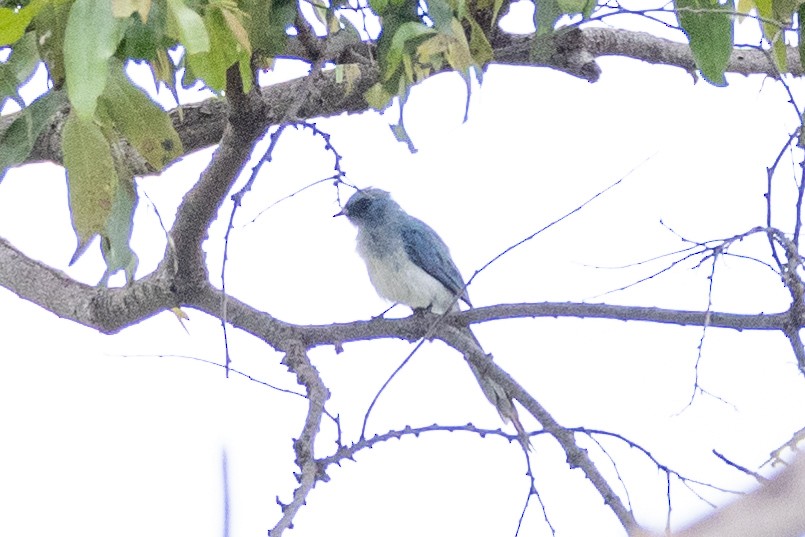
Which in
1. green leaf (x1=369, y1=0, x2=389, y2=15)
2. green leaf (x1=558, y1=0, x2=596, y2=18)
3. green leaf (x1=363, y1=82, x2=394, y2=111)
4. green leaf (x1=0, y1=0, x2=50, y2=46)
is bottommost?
green leaf (x1=0, y1=0, x2=50, y2=46)

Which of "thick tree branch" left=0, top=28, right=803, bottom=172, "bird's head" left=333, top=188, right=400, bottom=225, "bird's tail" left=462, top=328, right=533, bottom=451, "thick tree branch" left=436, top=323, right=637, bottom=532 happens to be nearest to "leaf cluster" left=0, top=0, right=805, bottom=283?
"thick tree branch" left=0, top=28, right=803, bottom=172

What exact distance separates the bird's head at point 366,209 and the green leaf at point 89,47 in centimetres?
413

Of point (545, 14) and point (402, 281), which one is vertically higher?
point (402, 281)

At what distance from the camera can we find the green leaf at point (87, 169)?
2109mm

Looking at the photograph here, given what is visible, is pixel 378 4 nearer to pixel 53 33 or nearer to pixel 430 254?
pixel 53 33

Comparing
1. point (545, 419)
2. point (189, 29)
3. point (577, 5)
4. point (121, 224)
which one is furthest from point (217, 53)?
point (545, 419)

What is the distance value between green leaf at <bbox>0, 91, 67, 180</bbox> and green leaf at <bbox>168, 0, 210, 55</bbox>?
2.61 ft

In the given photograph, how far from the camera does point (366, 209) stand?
5.84 m

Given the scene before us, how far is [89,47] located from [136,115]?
0.71 m

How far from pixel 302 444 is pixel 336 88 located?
1.68 m

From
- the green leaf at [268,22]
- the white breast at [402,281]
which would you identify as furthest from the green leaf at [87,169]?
the white breast at [402,281]

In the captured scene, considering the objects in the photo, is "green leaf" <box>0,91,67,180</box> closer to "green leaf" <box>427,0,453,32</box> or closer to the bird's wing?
"green leaf" <box>427,0,453,32</box>

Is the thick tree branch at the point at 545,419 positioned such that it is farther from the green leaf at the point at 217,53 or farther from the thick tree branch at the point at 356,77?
the green leaf at the point at 217,53

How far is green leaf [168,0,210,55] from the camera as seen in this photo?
164 centimetres
